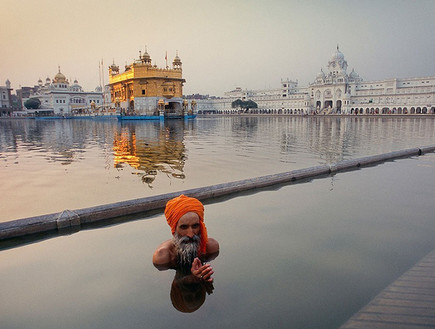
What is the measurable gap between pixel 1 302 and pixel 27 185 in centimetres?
532

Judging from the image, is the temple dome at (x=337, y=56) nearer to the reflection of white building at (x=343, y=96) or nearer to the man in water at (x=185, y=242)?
the reflection of white building at (x=343, y=96)

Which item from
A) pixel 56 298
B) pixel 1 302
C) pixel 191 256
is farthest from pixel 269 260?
pixel 1 302

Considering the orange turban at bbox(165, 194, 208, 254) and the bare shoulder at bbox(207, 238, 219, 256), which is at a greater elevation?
the orange turban at bbox(165, 194, 208, 254)

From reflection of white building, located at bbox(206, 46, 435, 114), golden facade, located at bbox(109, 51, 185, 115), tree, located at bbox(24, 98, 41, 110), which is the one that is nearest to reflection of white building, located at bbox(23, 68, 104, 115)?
tree, located at bbox(24, 98, 41, 110)

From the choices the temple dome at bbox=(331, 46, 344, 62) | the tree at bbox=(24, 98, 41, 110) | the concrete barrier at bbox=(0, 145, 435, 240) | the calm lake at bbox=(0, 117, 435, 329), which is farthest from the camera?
the temple dome at bbox=(331, 46, 344, 62)

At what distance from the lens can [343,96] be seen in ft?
301

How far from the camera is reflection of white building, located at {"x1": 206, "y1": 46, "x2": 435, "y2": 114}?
7762 cm

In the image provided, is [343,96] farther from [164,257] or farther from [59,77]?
[164,257]

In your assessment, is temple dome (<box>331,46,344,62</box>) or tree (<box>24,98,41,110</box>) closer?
tree (<box>24,98,41,110</box>)


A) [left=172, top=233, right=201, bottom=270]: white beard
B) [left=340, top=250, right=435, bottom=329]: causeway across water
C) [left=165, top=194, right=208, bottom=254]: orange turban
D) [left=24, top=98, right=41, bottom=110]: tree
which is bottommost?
[left=340, top=250, right=435, bottom=329]: causeway across water

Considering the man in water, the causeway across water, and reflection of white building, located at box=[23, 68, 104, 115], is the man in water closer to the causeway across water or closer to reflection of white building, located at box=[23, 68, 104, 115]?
the causeway across water

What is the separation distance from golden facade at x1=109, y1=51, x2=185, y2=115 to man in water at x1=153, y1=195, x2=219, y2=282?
50549 millimetres

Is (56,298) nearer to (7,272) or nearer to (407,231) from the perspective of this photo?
(7,272)

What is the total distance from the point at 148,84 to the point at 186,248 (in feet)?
173
